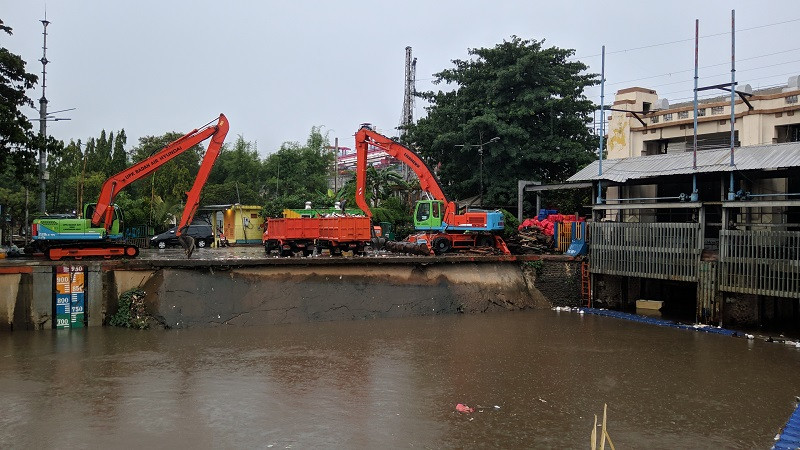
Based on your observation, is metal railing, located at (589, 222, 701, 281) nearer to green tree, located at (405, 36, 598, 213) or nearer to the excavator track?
green tree, located at (405, 36, 598, 213)

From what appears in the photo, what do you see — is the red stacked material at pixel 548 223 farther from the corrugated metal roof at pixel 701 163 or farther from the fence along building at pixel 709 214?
the corrugated metal roof at pixel 701 163

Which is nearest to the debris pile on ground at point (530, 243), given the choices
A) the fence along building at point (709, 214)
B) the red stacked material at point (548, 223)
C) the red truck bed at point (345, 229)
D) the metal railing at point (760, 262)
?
the red stacked material at point (548, 223)

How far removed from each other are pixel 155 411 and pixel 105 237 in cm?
1231

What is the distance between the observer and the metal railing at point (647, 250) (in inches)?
842

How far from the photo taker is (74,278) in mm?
18844

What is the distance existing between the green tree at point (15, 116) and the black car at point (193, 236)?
37.3ft

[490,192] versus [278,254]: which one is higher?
[490,192]

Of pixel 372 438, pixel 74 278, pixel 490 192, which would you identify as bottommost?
pixel 372 438

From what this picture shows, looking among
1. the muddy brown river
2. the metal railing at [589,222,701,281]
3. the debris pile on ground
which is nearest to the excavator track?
the muddy brown river

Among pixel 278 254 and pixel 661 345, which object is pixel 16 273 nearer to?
pixel 278 254

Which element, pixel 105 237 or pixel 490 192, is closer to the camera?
pixel 105 237

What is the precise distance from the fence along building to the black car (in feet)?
65.3

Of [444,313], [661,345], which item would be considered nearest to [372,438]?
[661,345]

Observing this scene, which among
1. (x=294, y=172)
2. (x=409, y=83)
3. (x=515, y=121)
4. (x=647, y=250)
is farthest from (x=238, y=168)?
(x=647, y=250)
